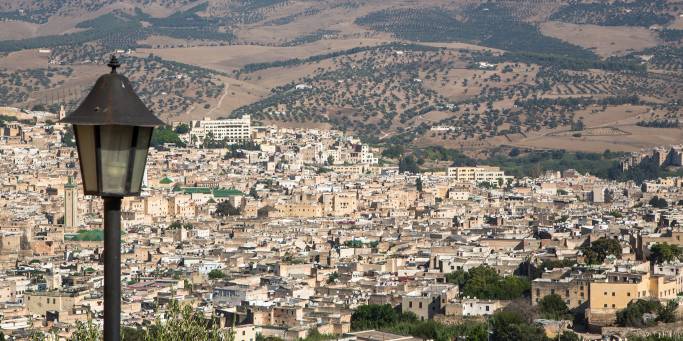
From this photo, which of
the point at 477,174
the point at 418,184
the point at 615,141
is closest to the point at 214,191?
the point at 418,184

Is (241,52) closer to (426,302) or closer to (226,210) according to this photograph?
(226,210)

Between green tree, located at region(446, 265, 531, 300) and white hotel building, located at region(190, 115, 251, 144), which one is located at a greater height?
white hotel building, located at region(190, 115, 251, 144)

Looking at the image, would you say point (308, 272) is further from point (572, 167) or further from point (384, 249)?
point (572, 167)

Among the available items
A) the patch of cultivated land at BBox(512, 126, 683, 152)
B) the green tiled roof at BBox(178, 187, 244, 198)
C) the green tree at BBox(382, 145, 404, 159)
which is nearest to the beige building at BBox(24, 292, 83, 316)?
the green tiled roof at BBox(178, 187, 244, 198)

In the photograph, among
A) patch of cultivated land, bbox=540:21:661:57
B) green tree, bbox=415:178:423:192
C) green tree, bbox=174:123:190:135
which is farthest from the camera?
patch of cultivated land, bbox=540:21:661:57

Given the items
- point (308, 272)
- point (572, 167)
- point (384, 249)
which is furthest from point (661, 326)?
point (572, 167)

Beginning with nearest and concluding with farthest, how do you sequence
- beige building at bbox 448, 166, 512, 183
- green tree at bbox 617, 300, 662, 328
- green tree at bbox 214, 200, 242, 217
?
1. green tree at bbox 617, 300, 662, 328
2. green tree at bbox 214, 200, 242, 217
3. beige building at bbox 448, 166, 512, 183

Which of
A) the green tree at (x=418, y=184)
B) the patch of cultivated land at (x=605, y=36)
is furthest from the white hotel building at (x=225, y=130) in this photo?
the patch of cultivated land at (x=605, y=36)

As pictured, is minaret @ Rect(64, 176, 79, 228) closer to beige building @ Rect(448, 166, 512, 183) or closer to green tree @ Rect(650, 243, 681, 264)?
green tree @ Rect(650, 243, 681, 264)
